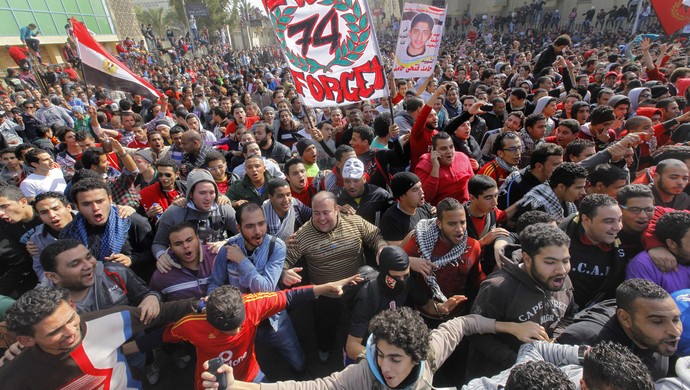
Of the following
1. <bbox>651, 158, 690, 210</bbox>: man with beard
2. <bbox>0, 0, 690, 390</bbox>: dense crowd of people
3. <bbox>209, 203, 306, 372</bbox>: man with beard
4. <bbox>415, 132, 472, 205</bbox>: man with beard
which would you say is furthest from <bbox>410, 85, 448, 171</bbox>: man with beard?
<bbox>209, 203, 306, 372</bbox>: man with beard

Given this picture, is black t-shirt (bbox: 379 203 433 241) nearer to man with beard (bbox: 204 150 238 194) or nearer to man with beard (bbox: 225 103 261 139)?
man with beard (bbox: 204 150 238 194)

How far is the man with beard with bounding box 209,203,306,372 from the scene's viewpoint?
114 inches

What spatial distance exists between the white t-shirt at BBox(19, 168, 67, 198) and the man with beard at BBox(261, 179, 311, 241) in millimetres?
3151

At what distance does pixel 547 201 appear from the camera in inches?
135

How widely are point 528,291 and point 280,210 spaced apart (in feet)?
7.90

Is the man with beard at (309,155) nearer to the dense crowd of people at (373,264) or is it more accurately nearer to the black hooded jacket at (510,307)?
the dense crowd of people at (373,264)

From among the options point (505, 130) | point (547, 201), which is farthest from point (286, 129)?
point (547, 201)

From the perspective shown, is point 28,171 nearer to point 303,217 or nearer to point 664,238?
point 303,217

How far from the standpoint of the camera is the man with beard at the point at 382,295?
254 centimetres

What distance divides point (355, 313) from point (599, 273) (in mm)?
1950

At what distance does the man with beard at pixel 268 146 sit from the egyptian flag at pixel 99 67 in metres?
1.65

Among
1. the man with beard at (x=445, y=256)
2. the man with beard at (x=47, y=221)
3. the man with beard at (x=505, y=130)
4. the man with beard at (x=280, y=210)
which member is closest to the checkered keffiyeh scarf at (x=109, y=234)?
the man with beard at (x=47, y=221)

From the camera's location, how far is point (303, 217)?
4.06 m

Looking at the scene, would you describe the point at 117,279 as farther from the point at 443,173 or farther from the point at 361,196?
the point at 443,173
